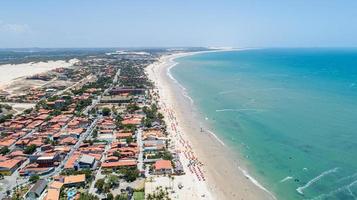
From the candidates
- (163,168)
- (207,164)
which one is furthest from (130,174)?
(207,164)

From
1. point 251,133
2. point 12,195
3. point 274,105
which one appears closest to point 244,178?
point 251,133

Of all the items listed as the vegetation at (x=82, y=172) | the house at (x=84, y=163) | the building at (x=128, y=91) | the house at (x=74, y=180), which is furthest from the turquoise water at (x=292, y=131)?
the house at (x=74, y=180)

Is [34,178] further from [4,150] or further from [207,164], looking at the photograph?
[207,164]

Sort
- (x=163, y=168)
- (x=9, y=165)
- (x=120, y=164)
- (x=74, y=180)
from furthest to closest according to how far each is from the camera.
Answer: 1. (x=120, y=164)
2. (x=9, y=165)
3. (x=163, y=168)
4. (x=74, y=180)

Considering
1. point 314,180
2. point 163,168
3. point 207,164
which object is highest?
point 163,168

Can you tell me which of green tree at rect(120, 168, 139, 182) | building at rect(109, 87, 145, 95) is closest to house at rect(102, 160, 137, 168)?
green tree at rect(120, 168, 139, 182)

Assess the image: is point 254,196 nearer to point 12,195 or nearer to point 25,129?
point 12,195
